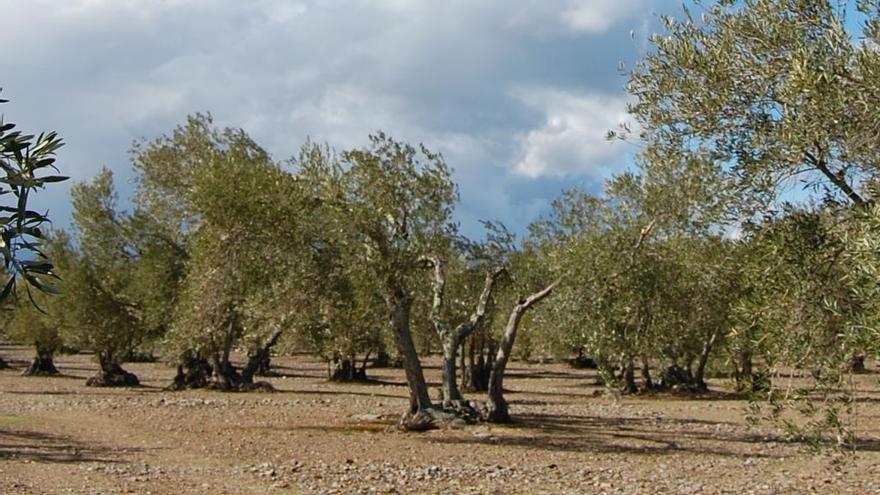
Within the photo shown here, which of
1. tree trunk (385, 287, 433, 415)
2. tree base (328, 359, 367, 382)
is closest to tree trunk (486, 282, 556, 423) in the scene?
tree trunk (385, 287, 433, 415)

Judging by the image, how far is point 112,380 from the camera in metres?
41.7

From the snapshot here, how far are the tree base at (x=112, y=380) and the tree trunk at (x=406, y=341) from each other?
71.0 ft

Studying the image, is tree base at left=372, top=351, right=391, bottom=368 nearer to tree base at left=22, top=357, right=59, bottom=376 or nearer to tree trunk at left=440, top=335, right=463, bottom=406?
tree base at left=22, top=357, right=59, bottom=376

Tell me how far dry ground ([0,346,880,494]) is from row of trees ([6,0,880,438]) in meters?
1.95

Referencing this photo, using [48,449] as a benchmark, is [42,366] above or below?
above

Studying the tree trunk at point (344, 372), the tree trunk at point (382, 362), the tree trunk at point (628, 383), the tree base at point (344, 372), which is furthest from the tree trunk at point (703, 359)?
the tree trunk at point (382, 362)

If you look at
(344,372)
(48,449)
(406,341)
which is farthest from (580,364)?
(48,449)

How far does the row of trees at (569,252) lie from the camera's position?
8578 millimetres

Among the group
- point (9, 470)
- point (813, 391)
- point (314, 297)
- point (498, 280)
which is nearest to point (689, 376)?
point (498, 280)

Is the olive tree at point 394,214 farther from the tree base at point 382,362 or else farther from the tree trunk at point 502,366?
the tree base at point 382,362

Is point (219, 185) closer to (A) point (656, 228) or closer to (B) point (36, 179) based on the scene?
(A) point (656, 228)

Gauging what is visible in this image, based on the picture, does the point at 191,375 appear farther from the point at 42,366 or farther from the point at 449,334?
the point at 449,334

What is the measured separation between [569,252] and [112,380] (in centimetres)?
2689

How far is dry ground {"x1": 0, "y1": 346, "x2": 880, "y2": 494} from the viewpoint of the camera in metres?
15.7
